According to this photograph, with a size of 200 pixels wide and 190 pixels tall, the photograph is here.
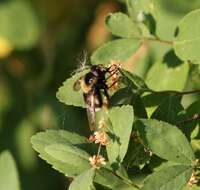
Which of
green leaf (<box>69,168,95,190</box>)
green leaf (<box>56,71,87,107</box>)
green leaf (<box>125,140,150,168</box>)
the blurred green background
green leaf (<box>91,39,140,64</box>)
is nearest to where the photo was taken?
green leaf (<box>69,168,95,190</box>)

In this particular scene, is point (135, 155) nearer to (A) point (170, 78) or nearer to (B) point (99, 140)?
(B) point (99, 140)

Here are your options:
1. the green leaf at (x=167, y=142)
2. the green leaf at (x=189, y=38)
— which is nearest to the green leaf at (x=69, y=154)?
the green leaf at (x=167, y=142)

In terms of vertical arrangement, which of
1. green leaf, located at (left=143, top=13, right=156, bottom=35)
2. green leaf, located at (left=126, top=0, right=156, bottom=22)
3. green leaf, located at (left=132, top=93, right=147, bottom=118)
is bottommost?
green leaf, located at (left=132, top=93, right=147, bottom=118)

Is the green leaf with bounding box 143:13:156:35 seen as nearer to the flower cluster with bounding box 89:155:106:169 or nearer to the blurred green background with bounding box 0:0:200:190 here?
the flower cluster with bounding box 89:155:106:169

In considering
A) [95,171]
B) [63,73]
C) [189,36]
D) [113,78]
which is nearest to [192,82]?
[189,36]

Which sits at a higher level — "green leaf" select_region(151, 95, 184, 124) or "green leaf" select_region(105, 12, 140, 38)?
"green leaf" select_region(105, 12, 140, 38)

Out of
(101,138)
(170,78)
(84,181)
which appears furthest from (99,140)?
(170,78)

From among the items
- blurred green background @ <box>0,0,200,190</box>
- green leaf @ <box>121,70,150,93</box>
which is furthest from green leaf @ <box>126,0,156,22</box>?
blurred green background @ <box>0,0,200,190</box>

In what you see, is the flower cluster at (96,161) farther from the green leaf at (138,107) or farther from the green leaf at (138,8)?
the green leaf at (138,8)
